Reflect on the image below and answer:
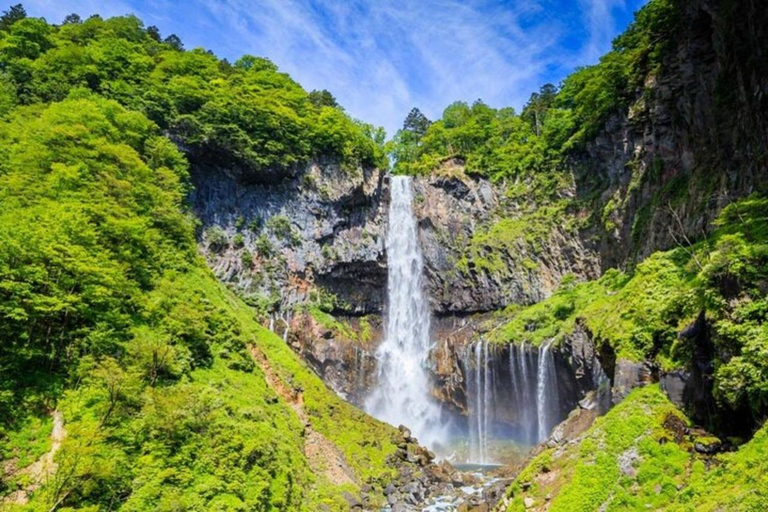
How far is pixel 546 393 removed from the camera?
1228 inches

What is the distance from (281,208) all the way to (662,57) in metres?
31.1

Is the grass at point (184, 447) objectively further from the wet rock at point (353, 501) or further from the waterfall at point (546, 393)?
the waterfall at point (546, 393)

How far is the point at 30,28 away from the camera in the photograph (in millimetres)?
33281

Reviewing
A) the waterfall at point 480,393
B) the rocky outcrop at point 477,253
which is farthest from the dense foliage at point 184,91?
the waterfall at point 480,393

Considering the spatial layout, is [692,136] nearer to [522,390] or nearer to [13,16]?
[522,390]

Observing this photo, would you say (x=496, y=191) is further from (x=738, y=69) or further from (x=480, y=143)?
(x=738, y=69)

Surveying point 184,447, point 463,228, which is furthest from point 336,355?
point 184,447


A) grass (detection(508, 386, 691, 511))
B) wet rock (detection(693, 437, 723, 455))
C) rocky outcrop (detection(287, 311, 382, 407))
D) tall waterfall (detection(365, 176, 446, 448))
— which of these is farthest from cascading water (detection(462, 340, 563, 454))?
wet rock (detection(693, 437, 723, 455))

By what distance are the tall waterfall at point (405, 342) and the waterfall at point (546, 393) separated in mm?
A: 9874

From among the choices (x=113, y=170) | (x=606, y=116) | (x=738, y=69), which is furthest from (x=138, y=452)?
(x=606, y=116)

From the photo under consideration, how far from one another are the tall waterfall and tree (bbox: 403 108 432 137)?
21.6 metres

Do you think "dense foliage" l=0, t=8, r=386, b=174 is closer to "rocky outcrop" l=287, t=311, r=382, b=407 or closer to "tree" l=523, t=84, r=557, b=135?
"rocky outcrop" l=287, t=311, r=382, b=407

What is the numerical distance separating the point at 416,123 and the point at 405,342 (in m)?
37.9

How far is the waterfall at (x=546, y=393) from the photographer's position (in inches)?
1203
